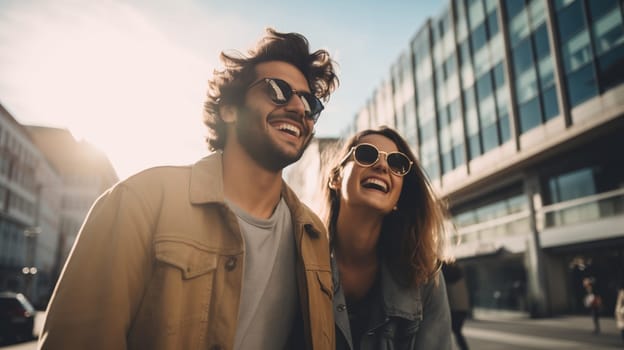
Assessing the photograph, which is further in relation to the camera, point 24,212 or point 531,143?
point 24,212

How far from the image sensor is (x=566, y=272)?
19016mm

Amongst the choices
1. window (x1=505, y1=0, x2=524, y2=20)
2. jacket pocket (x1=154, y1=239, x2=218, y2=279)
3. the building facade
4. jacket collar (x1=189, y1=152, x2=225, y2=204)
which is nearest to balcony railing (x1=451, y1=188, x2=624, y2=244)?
window (x1=505, y1=0, x2=524, y2=20)

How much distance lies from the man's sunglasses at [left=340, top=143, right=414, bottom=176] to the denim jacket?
74 centimetres

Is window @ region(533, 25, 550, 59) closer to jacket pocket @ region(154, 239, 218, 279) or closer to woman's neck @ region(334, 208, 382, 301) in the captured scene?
woman's neck @ region(334, 208, 382, 301)

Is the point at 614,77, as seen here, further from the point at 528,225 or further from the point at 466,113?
the point at 466,113

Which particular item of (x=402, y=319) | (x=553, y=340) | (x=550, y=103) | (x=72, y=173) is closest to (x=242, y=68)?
(x=402, y=319)

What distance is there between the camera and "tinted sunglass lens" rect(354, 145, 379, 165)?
288cm

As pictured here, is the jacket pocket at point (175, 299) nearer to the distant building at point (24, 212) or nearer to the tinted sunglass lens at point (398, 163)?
the tinted sunglass lens at point (398, 163)

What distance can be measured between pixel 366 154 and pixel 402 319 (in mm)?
1116

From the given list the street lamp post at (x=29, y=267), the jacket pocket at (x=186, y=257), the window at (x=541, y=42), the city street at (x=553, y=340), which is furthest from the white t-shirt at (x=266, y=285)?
the street lamp post at (x=29, y=267)

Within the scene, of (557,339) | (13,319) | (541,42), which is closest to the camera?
(557,339)

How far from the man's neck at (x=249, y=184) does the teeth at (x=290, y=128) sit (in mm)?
251

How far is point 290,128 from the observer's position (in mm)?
2441

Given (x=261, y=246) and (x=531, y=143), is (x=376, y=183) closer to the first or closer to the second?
(x=261, y=246)
